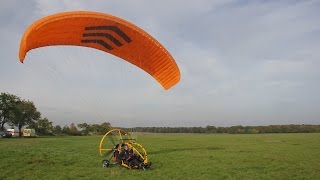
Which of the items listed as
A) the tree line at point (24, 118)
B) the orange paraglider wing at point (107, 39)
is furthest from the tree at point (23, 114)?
the orange paraglider wing at point (107, 39)

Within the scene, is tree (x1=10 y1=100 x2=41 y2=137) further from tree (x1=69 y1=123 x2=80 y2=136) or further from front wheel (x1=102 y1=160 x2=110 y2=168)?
front wheel (x1=102 y1=160 x2=110 y2=168)

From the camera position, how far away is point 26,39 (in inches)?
438

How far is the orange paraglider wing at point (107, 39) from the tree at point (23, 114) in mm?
62541

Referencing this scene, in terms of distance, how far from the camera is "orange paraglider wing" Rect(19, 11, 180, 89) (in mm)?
11516

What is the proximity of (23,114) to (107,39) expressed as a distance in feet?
212

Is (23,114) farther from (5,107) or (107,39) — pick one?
(107,39)

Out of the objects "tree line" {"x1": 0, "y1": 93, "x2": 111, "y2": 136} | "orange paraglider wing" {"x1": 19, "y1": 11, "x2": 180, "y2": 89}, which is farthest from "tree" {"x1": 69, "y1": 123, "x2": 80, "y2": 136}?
"orange paraglider wing" {"x1": 19, "y1": 11, "x2": 180, "y2": 89}

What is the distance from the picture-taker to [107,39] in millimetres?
13680

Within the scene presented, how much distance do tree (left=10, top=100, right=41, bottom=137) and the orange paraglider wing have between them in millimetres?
62541

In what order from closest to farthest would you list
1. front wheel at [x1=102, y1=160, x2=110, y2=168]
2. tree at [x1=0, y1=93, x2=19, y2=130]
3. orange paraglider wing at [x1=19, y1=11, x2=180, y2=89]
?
orange paraglider wing at [x1=19, y1=11, x2=180, y2=89], front wheel at [x1=102, y1=160, x2=110, y2=168], tree at [x1=0, y1=93, x2=19, y2=130]

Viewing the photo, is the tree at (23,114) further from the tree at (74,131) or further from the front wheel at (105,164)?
the front wheel at (105,164)

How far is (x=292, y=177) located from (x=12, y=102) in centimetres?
6922

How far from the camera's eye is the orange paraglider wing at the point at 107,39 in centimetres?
1152

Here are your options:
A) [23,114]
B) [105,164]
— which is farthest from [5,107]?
[105,164]
